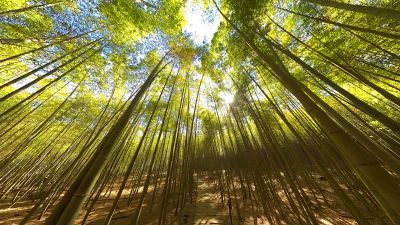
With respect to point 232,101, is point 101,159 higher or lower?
Answer: lower

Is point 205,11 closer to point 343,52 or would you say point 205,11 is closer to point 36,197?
point 343,52

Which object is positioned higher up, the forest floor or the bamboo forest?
the bamboo forest

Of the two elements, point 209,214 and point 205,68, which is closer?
point 209,214

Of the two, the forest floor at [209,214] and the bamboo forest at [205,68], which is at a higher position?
the bamboo forest at [205,68]

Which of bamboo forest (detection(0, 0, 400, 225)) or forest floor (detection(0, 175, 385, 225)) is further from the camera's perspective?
forest floor (detection(0, 175, 385, 225))

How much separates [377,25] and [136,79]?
19.0 ft

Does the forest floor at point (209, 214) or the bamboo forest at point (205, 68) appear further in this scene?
the forest floor at point (209, 214)

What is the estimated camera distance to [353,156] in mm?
→ 1037

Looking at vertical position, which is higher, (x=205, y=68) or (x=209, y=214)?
(x=205, y=68)

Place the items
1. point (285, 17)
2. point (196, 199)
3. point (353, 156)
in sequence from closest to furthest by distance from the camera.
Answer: point (353, 156) → point (285, 17) → point (196, 199)

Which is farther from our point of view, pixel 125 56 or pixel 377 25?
pixel 125 56

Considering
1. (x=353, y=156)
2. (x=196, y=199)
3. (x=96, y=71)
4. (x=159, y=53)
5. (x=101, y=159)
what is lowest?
(x=353, y=156)

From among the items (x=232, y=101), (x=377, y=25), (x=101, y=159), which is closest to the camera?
(x=101, y=159)

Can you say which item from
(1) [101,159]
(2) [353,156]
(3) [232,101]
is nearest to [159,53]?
(3) [232,101]
